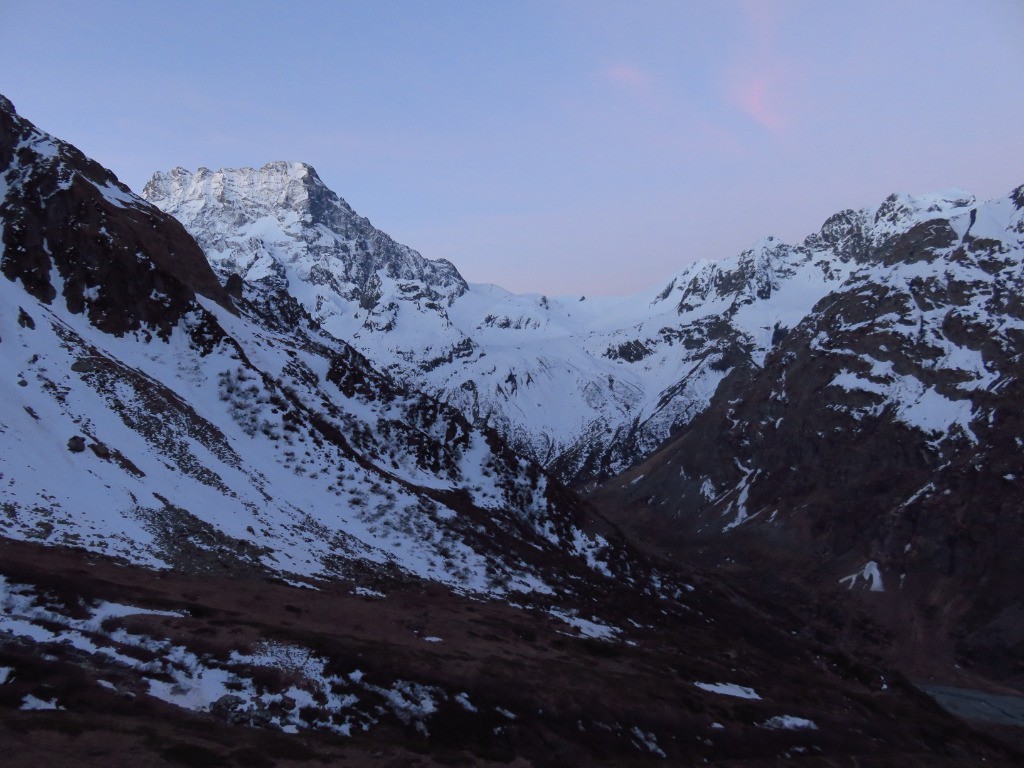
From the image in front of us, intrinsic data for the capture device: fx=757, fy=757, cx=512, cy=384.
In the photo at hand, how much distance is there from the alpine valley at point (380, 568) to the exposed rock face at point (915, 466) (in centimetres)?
75

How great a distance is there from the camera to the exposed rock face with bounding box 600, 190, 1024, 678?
126812 millimetres

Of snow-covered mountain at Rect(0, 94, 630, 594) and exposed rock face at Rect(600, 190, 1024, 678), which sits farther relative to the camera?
exposed rock face at Rect(600, 190, 1024, 678)

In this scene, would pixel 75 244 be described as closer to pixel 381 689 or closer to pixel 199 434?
pixel 199 434

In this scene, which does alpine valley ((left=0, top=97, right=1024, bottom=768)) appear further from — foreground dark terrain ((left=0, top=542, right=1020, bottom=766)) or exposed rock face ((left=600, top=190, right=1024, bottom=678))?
exposed rock face ((left=600, top=190, right=1024, bottom=678))

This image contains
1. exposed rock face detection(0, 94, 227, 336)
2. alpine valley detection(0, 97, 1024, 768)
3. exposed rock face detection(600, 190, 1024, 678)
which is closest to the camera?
alpine valley detection(0, 97, 1024, 768)

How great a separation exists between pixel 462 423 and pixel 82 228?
5649 cm

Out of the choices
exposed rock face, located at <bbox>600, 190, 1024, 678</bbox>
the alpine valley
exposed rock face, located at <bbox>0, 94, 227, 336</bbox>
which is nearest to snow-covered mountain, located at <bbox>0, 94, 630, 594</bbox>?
exposed rock face, located at <bbox>0, 94, 227, 336</bbox>

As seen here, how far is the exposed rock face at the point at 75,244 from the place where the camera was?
76.1 metres

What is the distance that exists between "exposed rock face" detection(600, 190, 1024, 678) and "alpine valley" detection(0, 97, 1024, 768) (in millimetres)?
748

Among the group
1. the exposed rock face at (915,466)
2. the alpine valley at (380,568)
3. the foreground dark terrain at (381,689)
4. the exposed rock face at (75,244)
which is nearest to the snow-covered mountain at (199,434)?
the exposed rock face at (75,244)

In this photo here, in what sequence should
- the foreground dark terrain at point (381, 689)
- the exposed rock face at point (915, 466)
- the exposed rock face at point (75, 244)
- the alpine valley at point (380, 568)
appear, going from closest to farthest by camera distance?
1. the foreground dark terrain at point (381, 689)
2. the alpine valley at point (380, 568)
3. the exposed rock face at point (75, 244)
4. the exposed rock face at point (915, 466)

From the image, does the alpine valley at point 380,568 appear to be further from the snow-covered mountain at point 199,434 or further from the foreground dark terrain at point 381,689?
the snow-covered mountain at point 199,434

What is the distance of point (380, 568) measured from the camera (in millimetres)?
65125

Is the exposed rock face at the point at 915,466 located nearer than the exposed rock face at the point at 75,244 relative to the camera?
No
